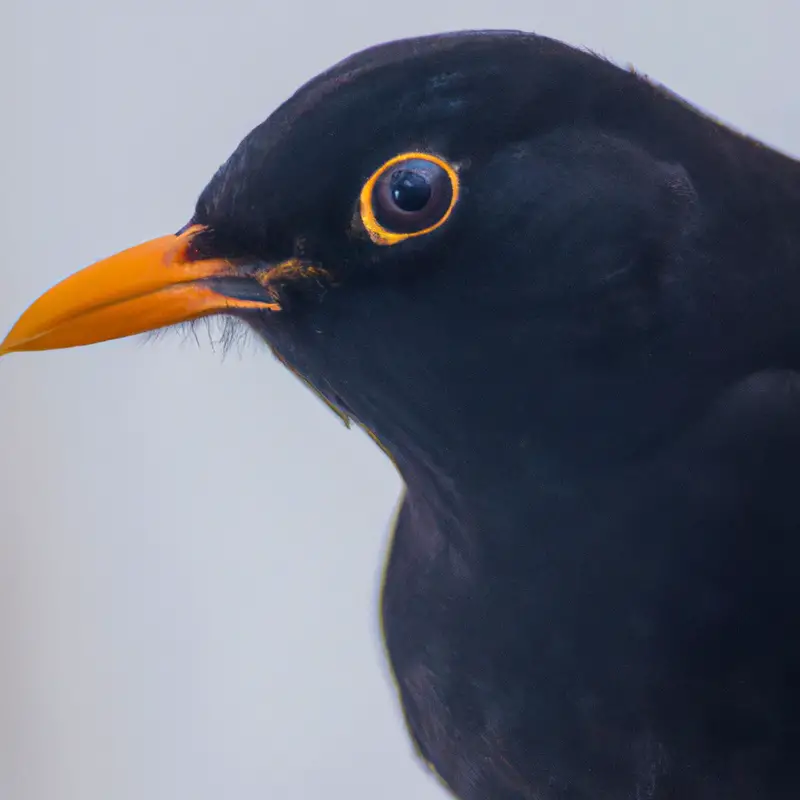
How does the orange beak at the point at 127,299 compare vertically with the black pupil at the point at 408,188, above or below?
above

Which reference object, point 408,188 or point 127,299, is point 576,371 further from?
point 127,299

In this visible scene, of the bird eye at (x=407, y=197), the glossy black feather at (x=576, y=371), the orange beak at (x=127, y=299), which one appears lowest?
the glossy black feather at (x=576, y=371)

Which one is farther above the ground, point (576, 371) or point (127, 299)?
point (127, 299)

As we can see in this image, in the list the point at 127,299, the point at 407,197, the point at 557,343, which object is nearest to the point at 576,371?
the point at 557,343

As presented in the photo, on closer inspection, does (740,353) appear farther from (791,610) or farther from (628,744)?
(628,744)

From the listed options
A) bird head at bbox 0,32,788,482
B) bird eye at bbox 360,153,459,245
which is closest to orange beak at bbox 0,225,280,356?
bird head at bbox 0,32,788,482

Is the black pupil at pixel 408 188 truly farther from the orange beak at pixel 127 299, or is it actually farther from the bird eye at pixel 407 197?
the orange beak at pixel 127 299

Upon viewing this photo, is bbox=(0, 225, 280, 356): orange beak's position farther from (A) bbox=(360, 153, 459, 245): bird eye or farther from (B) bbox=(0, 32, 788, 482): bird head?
(A) bbox=(360, 153, 459, 245): bird eye

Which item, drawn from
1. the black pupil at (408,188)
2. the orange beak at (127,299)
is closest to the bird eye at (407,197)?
the black pupil at (408,188)
